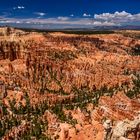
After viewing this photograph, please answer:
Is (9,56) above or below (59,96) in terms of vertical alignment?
above

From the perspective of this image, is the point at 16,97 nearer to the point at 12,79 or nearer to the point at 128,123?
the point at 12,79

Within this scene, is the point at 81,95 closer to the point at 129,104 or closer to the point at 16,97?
the point at 16,97

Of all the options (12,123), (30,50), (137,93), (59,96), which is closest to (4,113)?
(12,123)

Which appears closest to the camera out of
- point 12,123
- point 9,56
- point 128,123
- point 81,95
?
point 128,123

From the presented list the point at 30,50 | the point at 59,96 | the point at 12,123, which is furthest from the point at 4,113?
the point at 30,50

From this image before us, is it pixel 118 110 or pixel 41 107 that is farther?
pixel 41 107

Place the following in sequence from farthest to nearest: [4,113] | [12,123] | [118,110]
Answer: [4,113] < [12,123] < [118,110]
